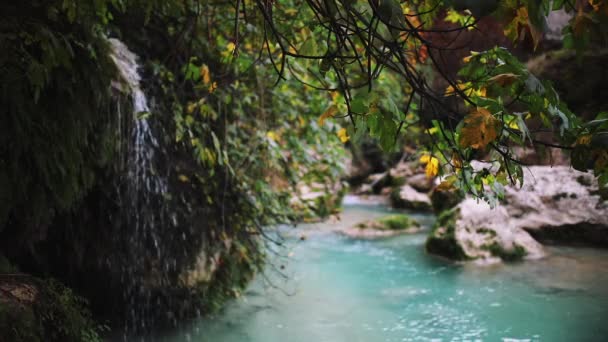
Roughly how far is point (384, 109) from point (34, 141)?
2191 millimetres

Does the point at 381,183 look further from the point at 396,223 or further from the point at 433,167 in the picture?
the point at 433,167

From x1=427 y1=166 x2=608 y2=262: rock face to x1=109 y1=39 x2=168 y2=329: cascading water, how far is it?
4.12 m

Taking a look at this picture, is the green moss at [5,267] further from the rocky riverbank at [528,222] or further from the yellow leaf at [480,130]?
the rocky riverbank at [528,222]

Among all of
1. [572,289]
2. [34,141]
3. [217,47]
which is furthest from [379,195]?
[34,141]

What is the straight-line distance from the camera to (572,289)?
15.1 feet

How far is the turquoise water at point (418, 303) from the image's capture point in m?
3.73

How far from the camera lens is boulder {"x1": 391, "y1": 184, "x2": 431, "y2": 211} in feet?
36.2

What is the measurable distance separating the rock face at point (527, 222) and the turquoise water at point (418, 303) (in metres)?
0.31

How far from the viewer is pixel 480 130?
47.7 inches

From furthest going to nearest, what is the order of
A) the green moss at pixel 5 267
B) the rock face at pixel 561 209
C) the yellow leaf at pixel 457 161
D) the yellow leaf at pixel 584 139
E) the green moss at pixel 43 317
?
the rock face at pixel 561 209, the green moss at pixel 5 267, the green moss at pixel 43 317, the yellow leaf at pixel 457 161, the yellow leaf at pixel 584 139

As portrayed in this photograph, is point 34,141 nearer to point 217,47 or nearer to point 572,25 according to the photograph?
point 217,47

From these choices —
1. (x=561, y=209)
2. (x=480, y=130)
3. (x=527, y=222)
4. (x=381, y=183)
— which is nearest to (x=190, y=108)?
(x=480, y=130)

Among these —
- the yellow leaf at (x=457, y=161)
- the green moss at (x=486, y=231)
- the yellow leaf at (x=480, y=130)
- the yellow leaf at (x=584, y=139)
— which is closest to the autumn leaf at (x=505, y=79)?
the yellow leaf at (x=480, y=130)

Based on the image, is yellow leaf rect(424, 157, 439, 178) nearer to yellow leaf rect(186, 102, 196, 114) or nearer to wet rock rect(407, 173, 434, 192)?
yellow leaf rect(186, 102, 196, 114)
